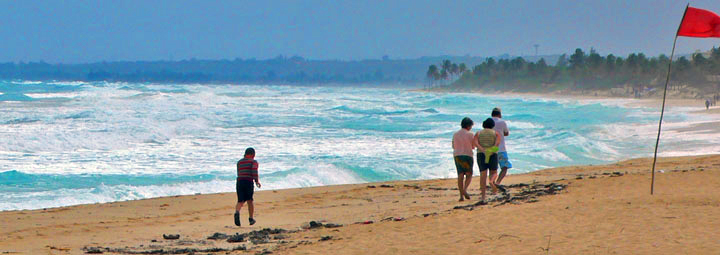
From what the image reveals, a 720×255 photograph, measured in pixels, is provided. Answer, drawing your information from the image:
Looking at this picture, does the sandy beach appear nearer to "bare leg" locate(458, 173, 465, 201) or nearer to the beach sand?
the beach sand

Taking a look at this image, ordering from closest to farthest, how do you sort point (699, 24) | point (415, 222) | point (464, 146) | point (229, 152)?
point (415, 222), point (699, 24), point (464, 146), point (229, 152)

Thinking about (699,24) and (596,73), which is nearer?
(699,24)

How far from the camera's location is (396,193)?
49.9 ft

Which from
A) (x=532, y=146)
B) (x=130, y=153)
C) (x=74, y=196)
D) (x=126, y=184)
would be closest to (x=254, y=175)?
(x=74, y=196)

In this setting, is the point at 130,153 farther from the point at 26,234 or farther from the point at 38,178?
the point at 26,234

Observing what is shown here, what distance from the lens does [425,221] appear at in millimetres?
9891

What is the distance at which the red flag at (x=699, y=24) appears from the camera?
1032 cm

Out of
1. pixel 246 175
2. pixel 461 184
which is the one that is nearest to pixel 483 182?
pixel 461 184

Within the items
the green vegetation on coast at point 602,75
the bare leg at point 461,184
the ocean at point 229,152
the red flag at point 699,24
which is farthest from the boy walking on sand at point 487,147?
the green vegetation on coast at point 602,75

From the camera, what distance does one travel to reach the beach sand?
8.09 m

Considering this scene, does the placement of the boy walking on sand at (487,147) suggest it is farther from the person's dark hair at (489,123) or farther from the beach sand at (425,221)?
the beach sand at (425,221)

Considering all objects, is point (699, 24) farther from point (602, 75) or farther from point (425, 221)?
point (602, 75)

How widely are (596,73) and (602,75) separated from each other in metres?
1.39

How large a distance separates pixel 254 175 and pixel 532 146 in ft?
63.4
